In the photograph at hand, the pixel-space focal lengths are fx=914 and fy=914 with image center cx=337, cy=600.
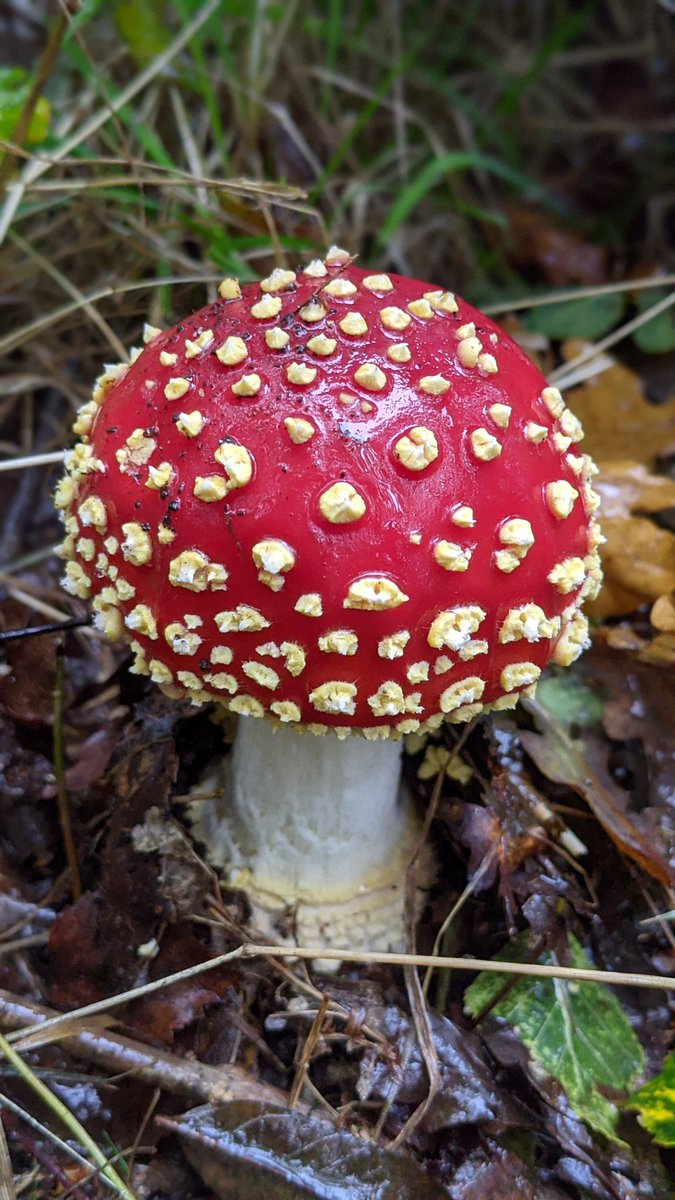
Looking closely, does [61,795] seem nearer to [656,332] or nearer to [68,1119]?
[68,1119]

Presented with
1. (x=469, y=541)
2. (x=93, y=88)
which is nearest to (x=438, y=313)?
(x=469, y=541)

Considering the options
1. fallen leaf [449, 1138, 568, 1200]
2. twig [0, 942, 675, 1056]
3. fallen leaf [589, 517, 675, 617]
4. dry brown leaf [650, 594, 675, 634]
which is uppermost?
fallen leaf [589, 517, 675, 617]

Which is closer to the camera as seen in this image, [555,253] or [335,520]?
[335,520]

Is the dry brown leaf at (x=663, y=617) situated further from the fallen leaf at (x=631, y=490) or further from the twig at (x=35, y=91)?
the twig at (x=35, y=91)

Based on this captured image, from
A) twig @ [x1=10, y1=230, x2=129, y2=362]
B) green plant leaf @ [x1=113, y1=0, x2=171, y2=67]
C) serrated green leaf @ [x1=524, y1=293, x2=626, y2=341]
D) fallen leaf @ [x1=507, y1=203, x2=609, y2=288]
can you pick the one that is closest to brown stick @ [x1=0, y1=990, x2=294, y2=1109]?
twig @ [x1=10, y1=230, x2=129, y2=362]

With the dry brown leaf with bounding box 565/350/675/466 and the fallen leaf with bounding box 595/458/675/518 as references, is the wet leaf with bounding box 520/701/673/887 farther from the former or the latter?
the dry brown leaf with bounding box 565/350/675/466

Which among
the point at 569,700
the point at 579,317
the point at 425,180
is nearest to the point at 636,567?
the point at 569,700

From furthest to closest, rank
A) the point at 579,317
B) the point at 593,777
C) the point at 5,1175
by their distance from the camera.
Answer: the point at 579,317 → the point at 593,777 → the point at 5,1175
